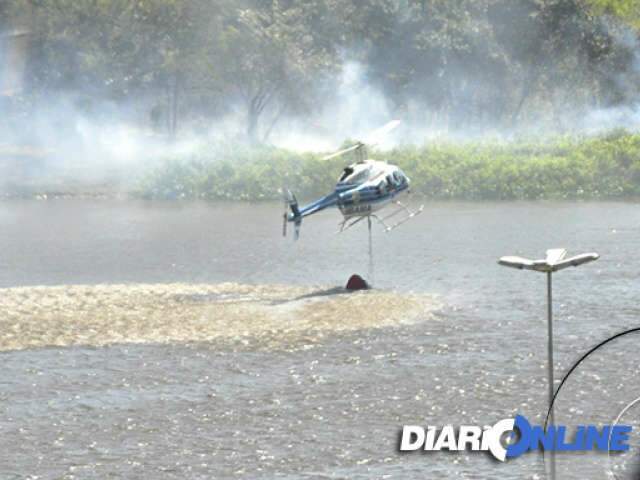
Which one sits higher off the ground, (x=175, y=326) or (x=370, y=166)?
(x=370, y=166)

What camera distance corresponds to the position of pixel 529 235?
70.2 metres

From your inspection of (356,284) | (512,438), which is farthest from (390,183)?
(512,438)

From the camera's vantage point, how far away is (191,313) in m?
46.2

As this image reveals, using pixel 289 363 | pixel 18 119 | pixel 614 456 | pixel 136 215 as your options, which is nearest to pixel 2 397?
pixel 289 363

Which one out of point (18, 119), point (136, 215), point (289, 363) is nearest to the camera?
point (289, 363)

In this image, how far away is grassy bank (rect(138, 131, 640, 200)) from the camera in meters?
96.2

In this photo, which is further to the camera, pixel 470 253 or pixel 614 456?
pixel 470 253

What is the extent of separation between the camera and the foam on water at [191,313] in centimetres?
4203

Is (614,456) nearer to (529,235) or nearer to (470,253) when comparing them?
(470,253)

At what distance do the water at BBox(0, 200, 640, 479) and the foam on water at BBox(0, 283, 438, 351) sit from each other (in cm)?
12

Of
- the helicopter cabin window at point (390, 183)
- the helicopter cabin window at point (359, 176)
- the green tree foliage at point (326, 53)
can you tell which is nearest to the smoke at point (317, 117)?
the green tree foliage at point (326, 53)

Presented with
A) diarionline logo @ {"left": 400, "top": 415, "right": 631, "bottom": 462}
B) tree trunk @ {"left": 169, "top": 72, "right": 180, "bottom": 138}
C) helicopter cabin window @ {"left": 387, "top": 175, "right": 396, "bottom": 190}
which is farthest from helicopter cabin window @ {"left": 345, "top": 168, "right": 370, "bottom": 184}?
tree trunk @ {"left": 169, "top": 72, "right": 180, "bottom": 138}

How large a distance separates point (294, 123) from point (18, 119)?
83.1 feet

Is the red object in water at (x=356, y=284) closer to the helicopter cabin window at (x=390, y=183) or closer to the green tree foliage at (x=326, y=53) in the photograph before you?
the helicopter cabin window at (x=390, y=183)
